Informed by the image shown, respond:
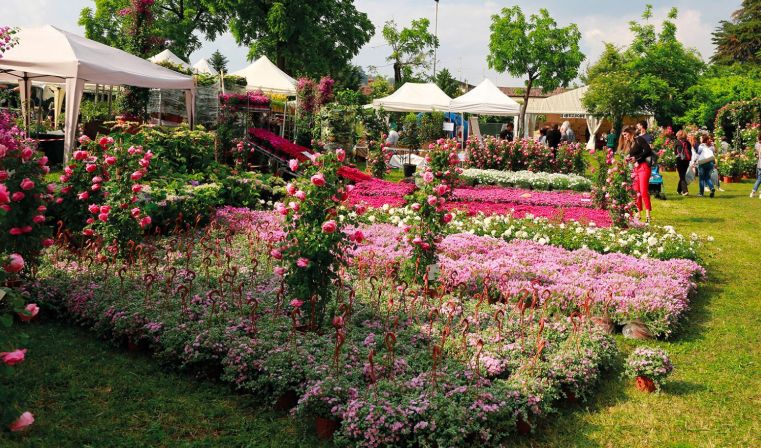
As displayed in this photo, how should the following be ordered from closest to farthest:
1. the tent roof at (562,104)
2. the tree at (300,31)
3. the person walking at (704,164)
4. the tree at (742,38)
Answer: the person walking at (704,164) < the tree at (300,31) < the tent roof at (562,104) < the tree at (742,38)

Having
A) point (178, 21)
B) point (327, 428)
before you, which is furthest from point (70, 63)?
point (178, 21)

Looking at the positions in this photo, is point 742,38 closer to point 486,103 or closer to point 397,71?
point 397,71

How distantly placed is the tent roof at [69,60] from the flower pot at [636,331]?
1007 centimetres

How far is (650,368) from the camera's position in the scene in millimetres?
4742

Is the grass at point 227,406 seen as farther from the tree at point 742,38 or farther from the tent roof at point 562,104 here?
the tree at point 742,38

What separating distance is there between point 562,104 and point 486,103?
84.4 ft

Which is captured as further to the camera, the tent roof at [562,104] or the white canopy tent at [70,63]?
the tent roof at [562,104]

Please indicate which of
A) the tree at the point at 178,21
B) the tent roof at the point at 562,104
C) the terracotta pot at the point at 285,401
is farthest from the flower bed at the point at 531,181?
the tent roof at the point at 562,104

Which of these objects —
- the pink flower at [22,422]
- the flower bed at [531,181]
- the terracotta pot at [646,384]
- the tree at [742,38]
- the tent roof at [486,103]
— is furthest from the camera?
the tree at [742,38]

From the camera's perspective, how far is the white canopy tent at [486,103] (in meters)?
23.3

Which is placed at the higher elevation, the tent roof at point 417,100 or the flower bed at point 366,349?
the tent roof at point 417,100

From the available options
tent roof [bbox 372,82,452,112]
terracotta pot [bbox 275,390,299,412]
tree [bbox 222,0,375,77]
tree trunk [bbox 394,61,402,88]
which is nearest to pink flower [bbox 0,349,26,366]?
terracotta pot [bbox 275,390,299,412]

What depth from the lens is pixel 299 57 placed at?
32406mm

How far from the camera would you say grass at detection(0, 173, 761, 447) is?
153 inches
